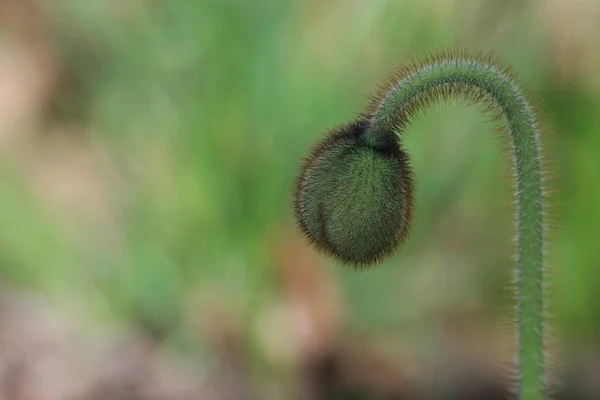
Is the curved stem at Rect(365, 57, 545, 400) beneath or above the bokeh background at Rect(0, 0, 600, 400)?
beneath

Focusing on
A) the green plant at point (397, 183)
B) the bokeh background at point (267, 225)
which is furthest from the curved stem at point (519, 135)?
the bokeh background at point (267, 225)

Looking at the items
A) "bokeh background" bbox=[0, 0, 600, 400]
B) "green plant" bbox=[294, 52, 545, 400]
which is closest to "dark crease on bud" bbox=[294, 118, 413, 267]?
"green plant" bbox=[294, 52, 545, 400]

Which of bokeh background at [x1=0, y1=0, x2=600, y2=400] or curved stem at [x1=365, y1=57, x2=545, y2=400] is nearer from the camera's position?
curved stem at [x1=365, y1=57, x2=545, y2=400]

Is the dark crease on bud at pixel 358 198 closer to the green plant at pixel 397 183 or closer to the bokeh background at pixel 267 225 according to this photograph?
the green plant at pixel 397 183

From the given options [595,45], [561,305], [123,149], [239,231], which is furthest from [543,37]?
[123,149]

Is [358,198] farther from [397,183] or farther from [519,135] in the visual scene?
[519,135]

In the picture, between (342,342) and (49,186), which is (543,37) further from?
(49,186)

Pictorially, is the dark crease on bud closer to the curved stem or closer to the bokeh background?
the curved stem
